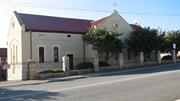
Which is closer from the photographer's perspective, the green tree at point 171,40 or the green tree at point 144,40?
the green tree at point 144,40

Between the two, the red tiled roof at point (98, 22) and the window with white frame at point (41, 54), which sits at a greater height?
the red tiled roof at point (98, 22)

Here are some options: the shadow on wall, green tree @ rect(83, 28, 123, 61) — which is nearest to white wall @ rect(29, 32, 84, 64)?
green tree @ rect(83, 28, 123, 61)

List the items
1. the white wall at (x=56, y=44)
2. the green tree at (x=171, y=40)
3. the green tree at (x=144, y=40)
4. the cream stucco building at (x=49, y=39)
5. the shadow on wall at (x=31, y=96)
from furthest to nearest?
1. the green tree at (x=171, y=40)
2. the green tree at (x=144, y=40)
3. the white wall at (x=56, y=44)
4. the cream stucco building at (x=49, y=39)
5. the shadow on wall at (x=31, y=96)

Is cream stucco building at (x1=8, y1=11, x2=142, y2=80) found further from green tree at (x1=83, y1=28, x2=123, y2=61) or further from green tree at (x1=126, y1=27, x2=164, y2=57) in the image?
green tree at (x1=83, y1=28, x2=123, y2=61)

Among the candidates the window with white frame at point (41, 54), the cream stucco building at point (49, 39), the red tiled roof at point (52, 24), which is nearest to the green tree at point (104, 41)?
the cream stucco building at point (49, 39)

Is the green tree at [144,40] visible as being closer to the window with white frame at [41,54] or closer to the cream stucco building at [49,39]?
the cream stucco building at [49,39]

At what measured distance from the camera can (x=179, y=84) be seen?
1798cm

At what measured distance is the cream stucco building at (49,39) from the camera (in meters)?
40.1

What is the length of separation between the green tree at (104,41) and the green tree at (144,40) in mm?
4181

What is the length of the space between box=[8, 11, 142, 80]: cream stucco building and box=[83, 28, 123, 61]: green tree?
2231mm

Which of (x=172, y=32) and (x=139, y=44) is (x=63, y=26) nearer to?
(x=139, y=44)

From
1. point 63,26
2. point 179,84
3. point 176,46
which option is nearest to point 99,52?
point 63,26

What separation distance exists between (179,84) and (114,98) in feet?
18.4

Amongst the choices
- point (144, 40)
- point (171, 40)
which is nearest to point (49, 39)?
point (144, 40)
